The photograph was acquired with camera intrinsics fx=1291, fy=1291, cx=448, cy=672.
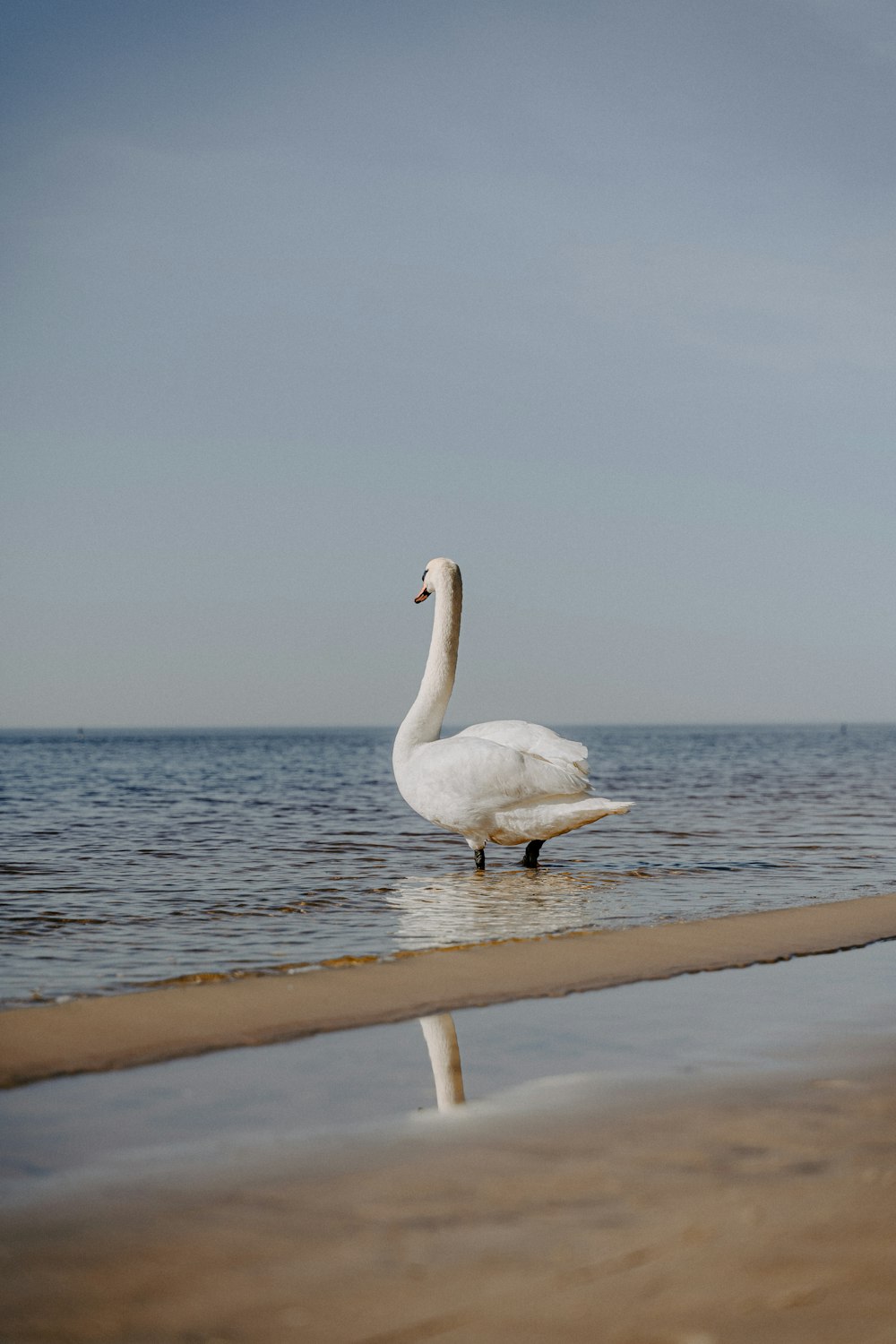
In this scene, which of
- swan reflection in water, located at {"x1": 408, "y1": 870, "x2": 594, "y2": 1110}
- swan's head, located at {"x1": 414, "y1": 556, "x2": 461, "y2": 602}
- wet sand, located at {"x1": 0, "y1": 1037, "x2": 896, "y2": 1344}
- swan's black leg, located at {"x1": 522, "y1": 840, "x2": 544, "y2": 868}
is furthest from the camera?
swan's head, located at {"x1": 414, "y1": 556, "x2": 461, "y2": 602}

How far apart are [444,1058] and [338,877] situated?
6.17 metres

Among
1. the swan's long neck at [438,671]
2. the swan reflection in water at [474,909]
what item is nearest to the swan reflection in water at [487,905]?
the swan reflection in water at [474,909]

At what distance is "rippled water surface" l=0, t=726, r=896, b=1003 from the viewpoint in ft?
22.5

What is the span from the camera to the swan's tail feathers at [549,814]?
33.9 ft

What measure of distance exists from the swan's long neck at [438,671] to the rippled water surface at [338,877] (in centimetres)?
120

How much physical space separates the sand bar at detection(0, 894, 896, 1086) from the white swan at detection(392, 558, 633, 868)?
10.0ft

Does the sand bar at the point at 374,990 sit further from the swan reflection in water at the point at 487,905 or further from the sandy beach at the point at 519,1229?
the swan reflection in water at the point at 487,905

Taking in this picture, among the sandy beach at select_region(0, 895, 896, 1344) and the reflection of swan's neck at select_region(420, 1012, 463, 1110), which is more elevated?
the sandy beach at select_region(0, 895, 896, 1344)

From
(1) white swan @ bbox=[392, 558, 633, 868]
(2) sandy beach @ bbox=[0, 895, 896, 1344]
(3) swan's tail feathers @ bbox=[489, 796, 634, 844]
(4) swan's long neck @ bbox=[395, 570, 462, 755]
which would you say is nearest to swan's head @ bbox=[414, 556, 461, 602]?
(4) swan's long neck @ bbox=[395, 570, 462, 755]

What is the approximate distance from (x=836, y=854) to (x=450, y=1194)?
9.65 metres

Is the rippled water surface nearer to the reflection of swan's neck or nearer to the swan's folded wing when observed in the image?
the swan's folded wing

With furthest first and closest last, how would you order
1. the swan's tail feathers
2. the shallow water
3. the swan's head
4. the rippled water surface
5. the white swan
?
1. the swan's head
2. the swan's tail feathers
3. the white swan
4. the rippled water surface
5. the shallow water

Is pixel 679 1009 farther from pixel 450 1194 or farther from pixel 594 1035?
pixel 450 1194

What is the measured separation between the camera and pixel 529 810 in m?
10.4
